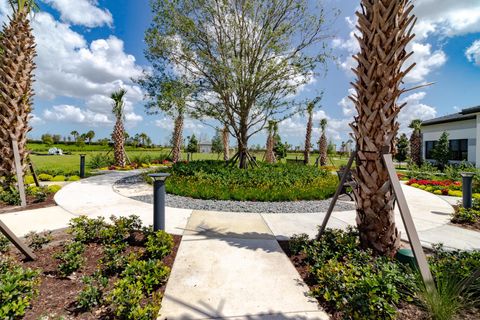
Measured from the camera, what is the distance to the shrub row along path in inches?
97.1

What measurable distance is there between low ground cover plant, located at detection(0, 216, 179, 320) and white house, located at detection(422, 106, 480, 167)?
21854 mm

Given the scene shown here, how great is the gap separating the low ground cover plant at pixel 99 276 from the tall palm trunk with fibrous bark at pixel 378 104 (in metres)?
2.86

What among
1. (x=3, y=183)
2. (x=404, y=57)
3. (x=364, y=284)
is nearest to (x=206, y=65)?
(x=3, y=183)

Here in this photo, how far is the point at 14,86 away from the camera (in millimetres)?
6473

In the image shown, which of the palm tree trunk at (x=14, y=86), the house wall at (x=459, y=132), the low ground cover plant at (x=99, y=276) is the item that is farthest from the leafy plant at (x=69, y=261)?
the house wall at (x=459, y=132)

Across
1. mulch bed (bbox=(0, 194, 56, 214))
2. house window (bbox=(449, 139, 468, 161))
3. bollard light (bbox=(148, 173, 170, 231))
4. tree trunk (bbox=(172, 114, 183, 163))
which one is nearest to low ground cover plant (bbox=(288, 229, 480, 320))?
bollard light (bbox=(148, 173, 170, 231))

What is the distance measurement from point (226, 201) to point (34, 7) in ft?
27.2

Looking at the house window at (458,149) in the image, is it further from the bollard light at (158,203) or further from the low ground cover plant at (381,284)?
the bollard light at (158,203)

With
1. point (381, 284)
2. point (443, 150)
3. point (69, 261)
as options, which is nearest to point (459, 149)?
point (443, 150)

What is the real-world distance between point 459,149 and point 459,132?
1473 mm

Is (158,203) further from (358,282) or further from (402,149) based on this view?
(402,149)

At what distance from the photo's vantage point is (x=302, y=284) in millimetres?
2885

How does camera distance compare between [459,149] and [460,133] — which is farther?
[459,149]

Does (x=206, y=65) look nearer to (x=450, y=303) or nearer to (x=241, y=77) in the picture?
(x=241, y=77)
